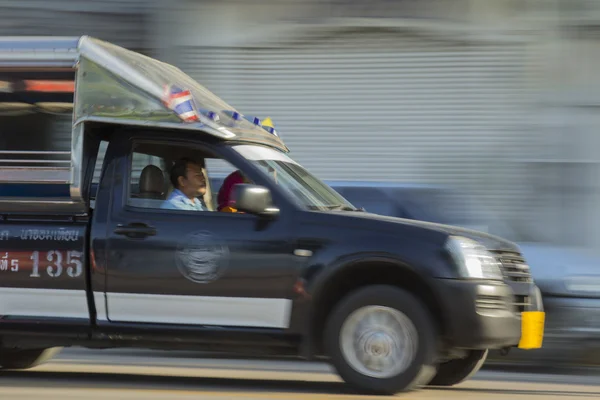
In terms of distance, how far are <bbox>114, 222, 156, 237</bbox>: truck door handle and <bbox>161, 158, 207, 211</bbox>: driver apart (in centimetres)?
34

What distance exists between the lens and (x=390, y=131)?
1759 centimetres

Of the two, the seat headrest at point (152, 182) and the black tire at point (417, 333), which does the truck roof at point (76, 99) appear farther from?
the black tire at point (417, 333)

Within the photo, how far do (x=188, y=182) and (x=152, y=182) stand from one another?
0.24m

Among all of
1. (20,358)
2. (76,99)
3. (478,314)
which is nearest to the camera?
(478,314)

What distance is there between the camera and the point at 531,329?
8.09 metres

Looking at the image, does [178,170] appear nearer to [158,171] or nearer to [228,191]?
[158,171]

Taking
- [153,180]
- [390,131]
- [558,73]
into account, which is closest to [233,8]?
[390,131]

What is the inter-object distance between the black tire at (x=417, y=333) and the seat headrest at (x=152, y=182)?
4.67 ft

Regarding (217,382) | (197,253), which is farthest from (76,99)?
(217,382)

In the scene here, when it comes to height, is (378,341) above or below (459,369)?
above

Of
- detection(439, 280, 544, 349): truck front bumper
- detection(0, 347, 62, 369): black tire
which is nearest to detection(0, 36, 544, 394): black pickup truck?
detection(439, 280, 544, 349): truck front bumper

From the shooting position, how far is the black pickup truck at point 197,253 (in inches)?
310

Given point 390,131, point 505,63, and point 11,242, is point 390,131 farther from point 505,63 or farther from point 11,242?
point 11,242

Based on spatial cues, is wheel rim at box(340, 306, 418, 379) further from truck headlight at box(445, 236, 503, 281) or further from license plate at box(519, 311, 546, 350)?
license plate at box(519, 311, 546, 350)
